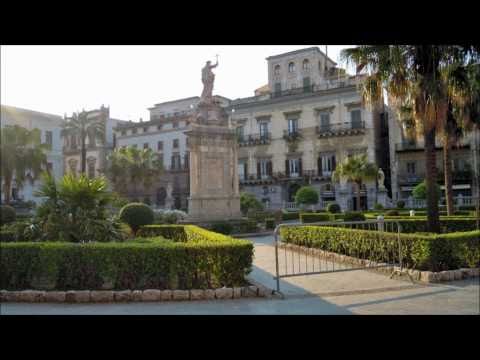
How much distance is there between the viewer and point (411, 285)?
7.93 metres

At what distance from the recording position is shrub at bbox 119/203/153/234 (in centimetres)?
1673

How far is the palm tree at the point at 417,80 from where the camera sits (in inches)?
422

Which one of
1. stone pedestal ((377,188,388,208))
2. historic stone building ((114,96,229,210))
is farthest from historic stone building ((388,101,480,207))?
historic stone building ((114,96,229,210))

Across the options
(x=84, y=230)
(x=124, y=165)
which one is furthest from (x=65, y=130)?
(x=84, y=230)

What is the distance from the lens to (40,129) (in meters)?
50.7

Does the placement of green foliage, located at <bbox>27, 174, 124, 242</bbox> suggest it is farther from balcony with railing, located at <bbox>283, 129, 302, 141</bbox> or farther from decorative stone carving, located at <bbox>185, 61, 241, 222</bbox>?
balcony with railing, located at <bbox>283, 129, 302, 141</bbox>

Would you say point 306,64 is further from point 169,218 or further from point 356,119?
point 169,218

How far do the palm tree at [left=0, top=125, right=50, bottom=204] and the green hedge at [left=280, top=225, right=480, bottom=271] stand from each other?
1141 inches

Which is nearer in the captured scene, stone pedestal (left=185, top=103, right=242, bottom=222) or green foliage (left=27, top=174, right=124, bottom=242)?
green foliage (left=27, top=174, right=124, bottom=242)

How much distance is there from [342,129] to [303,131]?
488 cm

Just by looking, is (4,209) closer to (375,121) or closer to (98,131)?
(98,131)

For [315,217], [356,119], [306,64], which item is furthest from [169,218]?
[306,64]

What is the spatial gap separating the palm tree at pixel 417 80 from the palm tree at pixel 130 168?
113ft

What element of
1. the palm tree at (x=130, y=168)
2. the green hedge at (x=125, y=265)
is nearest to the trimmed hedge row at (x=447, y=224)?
the green hedge at (x=125, y=265)
